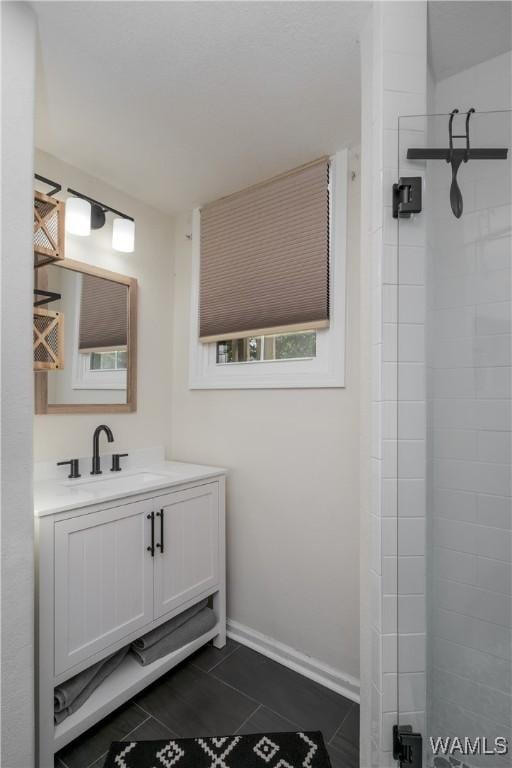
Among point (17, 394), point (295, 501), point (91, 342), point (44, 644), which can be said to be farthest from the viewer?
point (91, 342)

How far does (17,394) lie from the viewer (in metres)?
1.20

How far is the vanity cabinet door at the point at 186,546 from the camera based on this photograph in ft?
5.78

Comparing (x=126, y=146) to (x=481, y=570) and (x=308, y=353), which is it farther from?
(x=481, y=570)

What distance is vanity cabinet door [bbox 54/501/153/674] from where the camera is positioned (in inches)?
55.0

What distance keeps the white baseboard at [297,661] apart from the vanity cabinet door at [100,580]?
2.15 ft

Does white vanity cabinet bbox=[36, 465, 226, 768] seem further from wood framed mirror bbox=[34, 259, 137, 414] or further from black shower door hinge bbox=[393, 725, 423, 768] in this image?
black shower door hinge bbox=[393, 725, 423, 768]

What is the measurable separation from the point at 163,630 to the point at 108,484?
0.73m

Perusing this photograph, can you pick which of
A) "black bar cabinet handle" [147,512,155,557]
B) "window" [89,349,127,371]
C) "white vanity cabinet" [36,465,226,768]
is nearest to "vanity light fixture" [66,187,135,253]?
"window" [89,349,127,371]

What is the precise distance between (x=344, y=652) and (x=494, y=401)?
1381 millimetres

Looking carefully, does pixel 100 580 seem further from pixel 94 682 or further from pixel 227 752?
pixel 227 752

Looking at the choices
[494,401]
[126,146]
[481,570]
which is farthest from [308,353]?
[126,146]

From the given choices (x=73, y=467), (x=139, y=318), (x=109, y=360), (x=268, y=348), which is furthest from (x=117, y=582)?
(x=139, y=318)

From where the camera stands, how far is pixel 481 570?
1115mm

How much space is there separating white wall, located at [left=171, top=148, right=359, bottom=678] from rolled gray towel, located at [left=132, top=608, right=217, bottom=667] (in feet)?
0.75
